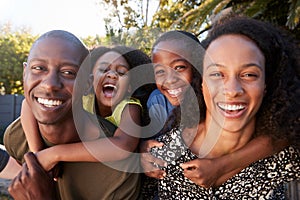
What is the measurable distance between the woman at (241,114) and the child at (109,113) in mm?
171

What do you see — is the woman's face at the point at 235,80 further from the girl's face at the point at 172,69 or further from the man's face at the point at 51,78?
the man's face at the point at 51,78

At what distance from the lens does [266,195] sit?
201 centimetres

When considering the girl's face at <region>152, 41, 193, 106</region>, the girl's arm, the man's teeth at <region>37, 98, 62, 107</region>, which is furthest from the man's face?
the girl's face at <region>152, 41, 193, 106</region>

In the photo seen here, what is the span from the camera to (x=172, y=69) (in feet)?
7.74

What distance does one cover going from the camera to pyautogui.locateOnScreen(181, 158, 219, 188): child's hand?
6.25 ft

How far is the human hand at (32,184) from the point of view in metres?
1.89

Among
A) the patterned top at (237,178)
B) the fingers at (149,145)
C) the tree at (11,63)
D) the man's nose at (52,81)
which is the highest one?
the tree at (11,63)

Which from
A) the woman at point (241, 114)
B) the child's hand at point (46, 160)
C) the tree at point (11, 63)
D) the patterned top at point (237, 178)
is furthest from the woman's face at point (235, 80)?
the tree at point (11, 63)

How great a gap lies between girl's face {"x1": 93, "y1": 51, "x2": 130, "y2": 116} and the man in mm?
319

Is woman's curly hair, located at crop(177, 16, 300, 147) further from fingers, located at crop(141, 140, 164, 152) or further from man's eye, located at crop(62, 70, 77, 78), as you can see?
man's eye, located at crop(62, 70, 77, 78)

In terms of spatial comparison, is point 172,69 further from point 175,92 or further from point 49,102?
point 49,102

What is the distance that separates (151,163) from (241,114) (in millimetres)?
478

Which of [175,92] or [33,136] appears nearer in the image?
[33,136]

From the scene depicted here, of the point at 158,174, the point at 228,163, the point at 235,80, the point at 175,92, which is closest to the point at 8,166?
the point at 158,174
